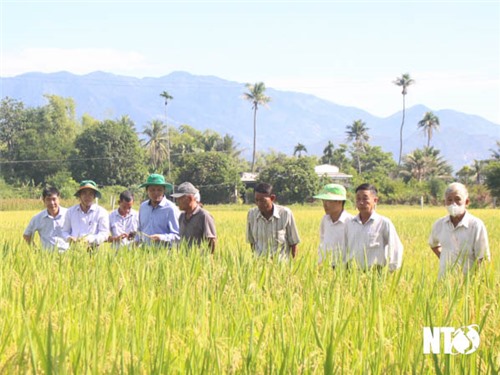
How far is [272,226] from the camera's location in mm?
5477

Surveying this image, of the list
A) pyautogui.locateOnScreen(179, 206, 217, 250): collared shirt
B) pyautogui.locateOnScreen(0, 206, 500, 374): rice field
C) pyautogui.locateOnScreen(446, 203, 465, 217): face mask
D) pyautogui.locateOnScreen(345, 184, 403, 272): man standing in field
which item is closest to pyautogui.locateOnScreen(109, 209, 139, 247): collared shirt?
pyautogui.locateOnScreen(179, 206, 217, 250): collared shirt

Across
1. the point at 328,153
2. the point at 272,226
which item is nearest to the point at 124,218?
the point at 272,226

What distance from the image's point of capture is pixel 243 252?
16.1 feet

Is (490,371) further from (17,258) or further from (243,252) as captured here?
(17,258)

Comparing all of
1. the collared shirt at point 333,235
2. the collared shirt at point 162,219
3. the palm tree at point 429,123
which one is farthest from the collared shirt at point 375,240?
the palm tree at point 429,123

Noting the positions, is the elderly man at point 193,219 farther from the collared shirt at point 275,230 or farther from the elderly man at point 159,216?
the collared shirt at point 275,230

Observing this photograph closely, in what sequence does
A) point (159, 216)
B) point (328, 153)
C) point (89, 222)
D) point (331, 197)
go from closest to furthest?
point (331, 197)
point (159, 216)
point (89, 222)
point (328, 153)

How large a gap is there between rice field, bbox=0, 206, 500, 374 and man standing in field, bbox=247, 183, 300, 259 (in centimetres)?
90

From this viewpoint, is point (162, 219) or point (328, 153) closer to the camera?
point (162, 219)

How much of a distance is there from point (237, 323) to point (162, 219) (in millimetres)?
3452

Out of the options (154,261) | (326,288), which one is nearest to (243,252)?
(154,261)

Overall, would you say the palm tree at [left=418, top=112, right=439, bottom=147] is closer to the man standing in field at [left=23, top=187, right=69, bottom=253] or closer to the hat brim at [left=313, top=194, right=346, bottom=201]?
the man standing in field at [left=23, top=187, right=69, bottom=253]

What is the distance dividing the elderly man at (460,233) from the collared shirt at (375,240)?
1.04 feet

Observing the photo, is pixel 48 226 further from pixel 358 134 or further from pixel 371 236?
pixel 358 134
